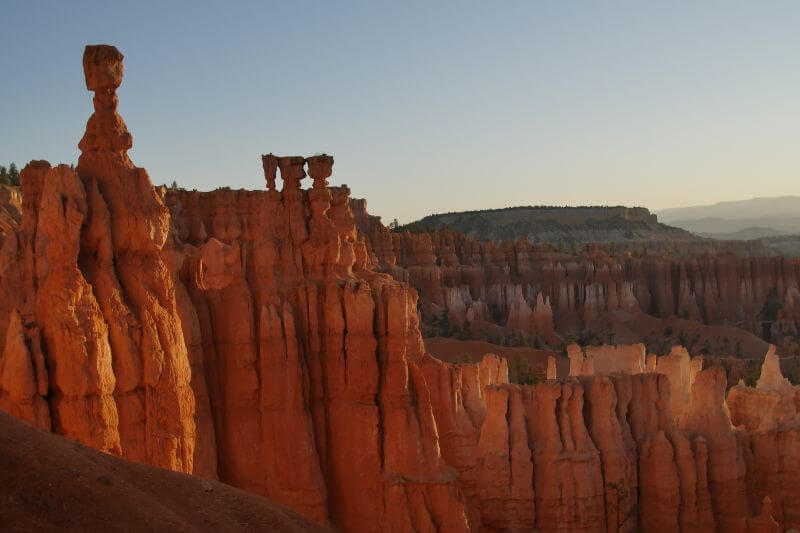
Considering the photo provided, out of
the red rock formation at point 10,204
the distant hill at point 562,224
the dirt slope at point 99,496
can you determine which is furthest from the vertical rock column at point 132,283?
the distant hill at point 562,224

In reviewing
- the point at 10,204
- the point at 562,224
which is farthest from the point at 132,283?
the point at 562,224

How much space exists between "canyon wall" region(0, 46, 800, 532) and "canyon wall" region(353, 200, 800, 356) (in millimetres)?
34732

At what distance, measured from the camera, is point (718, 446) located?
22.1 metres

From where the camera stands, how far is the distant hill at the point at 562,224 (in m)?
122

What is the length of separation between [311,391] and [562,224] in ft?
358

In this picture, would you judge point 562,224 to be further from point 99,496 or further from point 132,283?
point 99,496

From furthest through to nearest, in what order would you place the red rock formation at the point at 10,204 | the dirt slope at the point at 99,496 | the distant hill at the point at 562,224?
the distant hill at the point at 562,224, the red rock formation at the point at 10,204, the dirt slope at the point at 99,496

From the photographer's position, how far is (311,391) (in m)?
18.8

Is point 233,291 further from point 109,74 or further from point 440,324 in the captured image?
point 440,324

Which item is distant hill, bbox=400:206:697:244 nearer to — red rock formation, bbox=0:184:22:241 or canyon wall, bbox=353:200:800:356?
canyon wall, bbox=353:200:800:356

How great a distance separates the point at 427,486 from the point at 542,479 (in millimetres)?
3623

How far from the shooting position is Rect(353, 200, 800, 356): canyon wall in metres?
60.2

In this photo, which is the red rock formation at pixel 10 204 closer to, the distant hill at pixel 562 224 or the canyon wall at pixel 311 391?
the canyon wall at pixel 311 391

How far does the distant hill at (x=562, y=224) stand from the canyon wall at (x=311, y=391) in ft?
312
